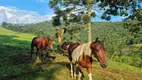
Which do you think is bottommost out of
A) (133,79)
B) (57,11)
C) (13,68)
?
(133,79)

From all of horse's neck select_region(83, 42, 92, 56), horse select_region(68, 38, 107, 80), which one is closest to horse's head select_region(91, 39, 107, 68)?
horse select_region(68, 38, 107, 80)

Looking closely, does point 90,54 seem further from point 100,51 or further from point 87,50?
point 100,51

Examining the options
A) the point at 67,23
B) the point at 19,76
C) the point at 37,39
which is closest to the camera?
the point at 19,76

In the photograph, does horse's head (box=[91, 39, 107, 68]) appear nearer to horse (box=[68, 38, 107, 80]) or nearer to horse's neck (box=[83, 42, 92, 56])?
horse (box=[68, 38, 107, 80])

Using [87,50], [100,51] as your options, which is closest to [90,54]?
[87,50]

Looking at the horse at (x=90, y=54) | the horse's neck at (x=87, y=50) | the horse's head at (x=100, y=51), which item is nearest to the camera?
the horse's head at (x=100, y=51)

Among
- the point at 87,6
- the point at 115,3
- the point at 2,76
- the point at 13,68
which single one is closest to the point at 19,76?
the point at 2,76

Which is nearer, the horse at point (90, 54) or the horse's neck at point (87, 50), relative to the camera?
the horse at point (90, 54)

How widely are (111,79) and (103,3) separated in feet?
20.7

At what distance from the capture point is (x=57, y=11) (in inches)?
1593

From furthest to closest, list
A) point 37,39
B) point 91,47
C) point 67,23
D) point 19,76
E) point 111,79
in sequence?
point 67,23
point 37,39
point 111,79
point 19,76
point 91,47

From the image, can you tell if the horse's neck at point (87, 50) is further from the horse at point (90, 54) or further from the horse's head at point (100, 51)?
the horse's head at point (100, 51)

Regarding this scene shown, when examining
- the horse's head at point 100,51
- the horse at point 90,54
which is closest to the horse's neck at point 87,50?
the horse at point 90,54

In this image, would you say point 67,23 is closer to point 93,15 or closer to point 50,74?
point 93,15
